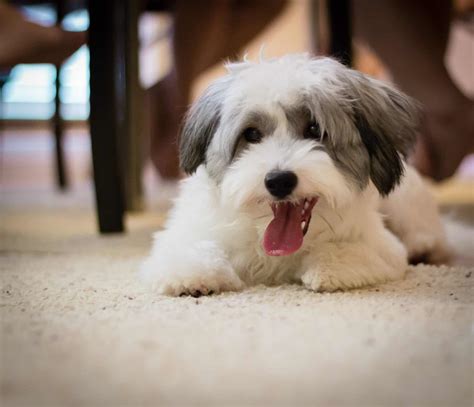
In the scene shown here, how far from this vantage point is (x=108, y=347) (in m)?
0.89

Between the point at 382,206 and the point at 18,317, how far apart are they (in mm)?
1010

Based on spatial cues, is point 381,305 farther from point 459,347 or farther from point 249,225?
point 249,225

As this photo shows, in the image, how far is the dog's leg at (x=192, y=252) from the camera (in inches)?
48.9

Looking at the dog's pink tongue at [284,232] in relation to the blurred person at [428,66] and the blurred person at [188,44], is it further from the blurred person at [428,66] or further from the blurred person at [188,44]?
the blurred person at [188,44]

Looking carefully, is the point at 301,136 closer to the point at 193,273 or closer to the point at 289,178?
the point at 289,178

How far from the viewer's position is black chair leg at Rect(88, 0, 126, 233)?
2.04 m

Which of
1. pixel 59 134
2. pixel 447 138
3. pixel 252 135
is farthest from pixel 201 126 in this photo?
pixel 59 134

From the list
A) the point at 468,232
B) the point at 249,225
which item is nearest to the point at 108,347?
the point at 249,225

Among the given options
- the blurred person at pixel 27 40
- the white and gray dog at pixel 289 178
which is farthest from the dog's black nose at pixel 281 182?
the blurred person at pixel 27 40

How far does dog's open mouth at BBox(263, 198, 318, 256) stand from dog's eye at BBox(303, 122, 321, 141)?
0.47 feet

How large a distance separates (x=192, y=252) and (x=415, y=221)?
2.30ft

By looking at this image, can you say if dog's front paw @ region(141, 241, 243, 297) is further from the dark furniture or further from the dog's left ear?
Result: the dark furniture

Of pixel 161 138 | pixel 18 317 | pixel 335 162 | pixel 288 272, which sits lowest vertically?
pixel 161 138

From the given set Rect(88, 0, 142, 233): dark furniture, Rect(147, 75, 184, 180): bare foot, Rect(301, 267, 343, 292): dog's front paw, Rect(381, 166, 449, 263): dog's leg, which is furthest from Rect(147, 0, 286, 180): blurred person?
Rect(301, 267, 343, 292): dog's front paw
